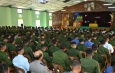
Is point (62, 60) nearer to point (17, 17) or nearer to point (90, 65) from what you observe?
point (90, 65)

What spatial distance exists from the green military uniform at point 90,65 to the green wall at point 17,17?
1855cm

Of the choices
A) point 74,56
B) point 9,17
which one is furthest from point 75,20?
point 74,56

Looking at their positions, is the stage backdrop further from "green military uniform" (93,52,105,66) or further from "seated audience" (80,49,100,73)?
"seated audience" (80,49,100,73)

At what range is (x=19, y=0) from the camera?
19.1 meters

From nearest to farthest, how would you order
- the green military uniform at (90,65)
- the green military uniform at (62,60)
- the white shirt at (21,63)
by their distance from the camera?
the green military uniform at (90,65) < the white shirt at (21,63) < the green military uniform at (62,60)

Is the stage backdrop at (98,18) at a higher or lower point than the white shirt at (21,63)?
higher

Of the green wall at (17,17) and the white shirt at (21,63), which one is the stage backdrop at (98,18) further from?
the white shirt at (21,63)

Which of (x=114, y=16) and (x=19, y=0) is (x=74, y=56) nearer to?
(x=19, y=0)

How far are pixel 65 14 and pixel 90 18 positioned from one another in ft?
15.0

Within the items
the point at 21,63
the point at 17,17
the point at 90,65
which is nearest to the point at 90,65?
the point at 90,65

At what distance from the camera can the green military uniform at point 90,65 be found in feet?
14.3

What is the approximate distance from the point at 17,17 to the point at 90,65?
20.9 metres

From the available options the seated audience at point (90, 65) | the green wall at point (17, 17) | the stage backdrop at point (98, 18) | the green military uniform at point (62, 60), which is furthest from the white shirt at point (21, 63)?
the stage backdrop at point (98, 18)

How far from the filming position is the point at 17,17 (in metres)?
24.0
